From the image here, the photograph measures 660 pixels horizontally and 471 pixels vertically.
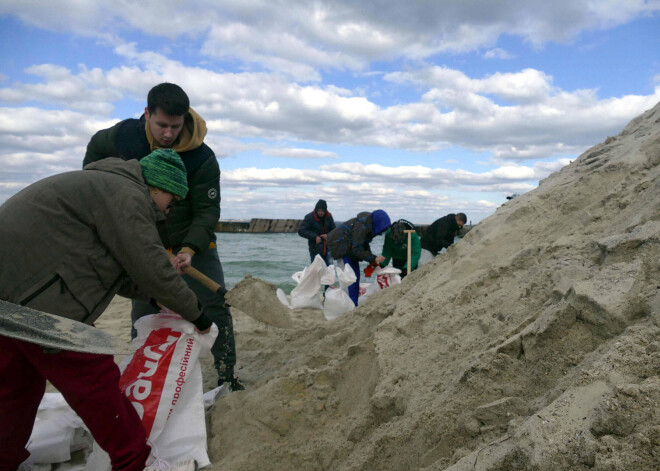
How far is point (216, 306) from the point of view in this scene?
3109mm

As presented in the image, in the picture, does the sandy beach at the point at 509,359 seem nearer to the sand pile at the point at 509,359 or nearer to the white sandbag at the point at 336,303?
the sand pile at the point at 509,359

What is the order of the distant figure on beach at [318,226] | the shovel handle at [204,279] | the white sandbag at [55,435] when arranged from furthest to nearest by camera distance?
1. the distant figure on beach at [318,226]
2. the shovel handle at [204,279]
3. the white sandbag at [55,435]

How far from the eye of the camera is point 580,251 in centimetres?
214

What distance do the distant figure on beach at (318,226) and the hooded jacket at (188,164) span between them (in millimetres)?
4745

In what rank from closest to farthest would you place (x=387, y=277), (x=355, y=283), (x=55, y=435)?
1. (x=55, y=435)
2. (x=387, y=277)
3. (x=355, y=283)

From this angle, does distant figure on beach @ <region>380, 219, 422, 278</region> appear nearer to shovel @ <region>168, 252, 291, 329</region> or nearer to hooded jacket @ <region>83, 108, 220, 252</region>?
shovel @ <region>168, 252, 291, 329</region>

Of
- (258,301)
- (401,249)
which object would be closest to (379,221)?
(401,249)

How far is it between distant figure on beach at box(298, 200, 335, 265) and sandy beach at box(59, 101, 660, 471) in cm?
435

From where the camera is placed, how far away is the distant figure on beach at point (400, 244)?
6406mm

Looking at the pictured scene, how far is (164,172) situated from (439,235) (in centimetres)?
584

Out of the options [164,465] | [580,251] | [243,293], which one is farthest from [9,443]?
[580,251]

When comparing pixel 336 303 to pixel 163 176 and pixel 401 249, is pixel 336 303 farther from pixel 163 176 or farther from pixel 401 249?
pixel 163 176

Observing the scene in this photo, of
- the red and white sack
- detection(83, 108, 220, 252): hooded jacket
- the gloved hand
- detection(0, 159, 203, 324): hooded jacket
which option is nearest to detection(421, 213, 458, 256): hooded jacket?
the gloved hand

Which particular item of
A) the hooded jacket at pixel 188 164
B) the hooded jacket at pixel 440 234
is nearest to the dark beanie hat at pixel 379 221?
the hooded jacket at pixel 440 234
